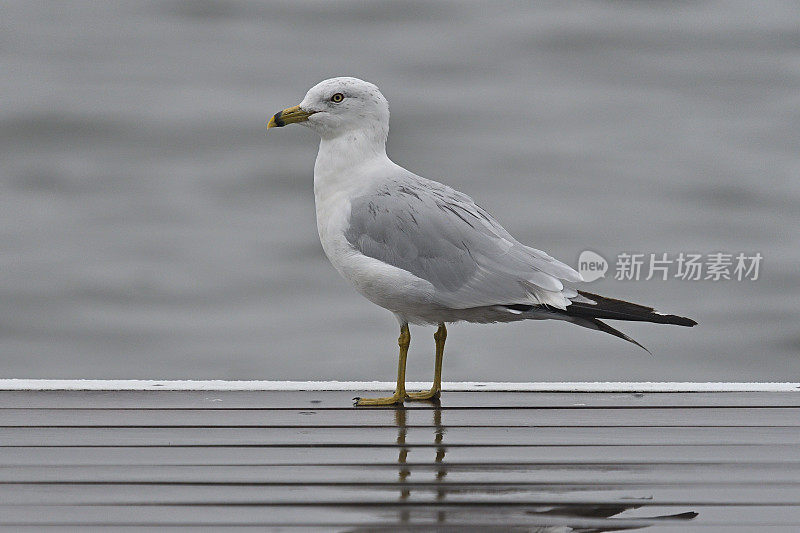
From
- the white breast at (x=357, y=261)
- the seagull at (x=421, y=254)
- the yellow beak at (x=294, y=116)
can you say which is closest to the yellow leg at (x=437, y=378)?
the seagull at (x=421, y=254)

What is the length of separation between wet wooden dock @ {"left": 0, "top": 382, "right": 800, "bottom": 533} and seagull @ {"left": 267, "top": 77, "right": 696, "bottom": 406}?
0.86 feet

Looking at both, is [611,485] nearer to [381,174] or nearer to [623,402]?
[623,402]

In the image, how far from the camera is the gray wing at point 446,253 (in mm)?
2803

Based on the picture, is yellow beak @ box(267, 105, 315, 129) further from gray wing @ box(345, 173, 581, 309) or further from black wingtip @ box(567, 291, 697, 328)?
black wingtip @ box(567, 291, 697, 328)

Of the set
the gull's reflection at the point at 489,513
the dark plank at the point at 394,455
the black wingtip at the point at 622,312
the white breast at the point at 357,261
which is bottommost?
the gull's reflection at the point at 489,513

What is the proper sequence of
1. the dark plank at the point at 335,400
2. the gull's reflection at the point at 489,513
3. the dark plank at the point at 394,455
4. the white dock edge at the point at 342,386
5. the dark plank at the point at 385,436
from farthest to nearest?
the white dock edge at the point at 342,386 < the dark plank at the point at 335,400 < the dark plank at the point at 385,436 < the dark plank at the point at 394,455 < the gull's reflection at the point at 489,513

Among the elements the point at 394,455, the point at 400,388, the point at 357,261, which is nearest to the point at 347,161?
the point at 357,261

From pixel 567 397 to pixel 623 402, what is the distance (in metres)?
0.17

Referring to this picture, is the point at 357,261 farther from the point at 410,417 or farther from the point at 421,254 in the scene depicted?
the point at 410,417

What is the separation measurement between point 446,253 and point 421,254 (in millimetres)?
68

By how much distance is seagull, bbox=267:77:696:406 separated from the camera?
2.79 meters

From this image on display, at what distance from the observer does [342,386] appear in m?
3.18

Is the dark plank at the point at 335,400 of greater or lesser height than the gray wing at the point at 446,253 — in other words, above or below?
below

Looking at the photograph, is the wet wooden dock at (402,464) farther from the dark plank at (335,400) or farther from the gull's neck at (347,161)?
the gull's neck at (347,161)
